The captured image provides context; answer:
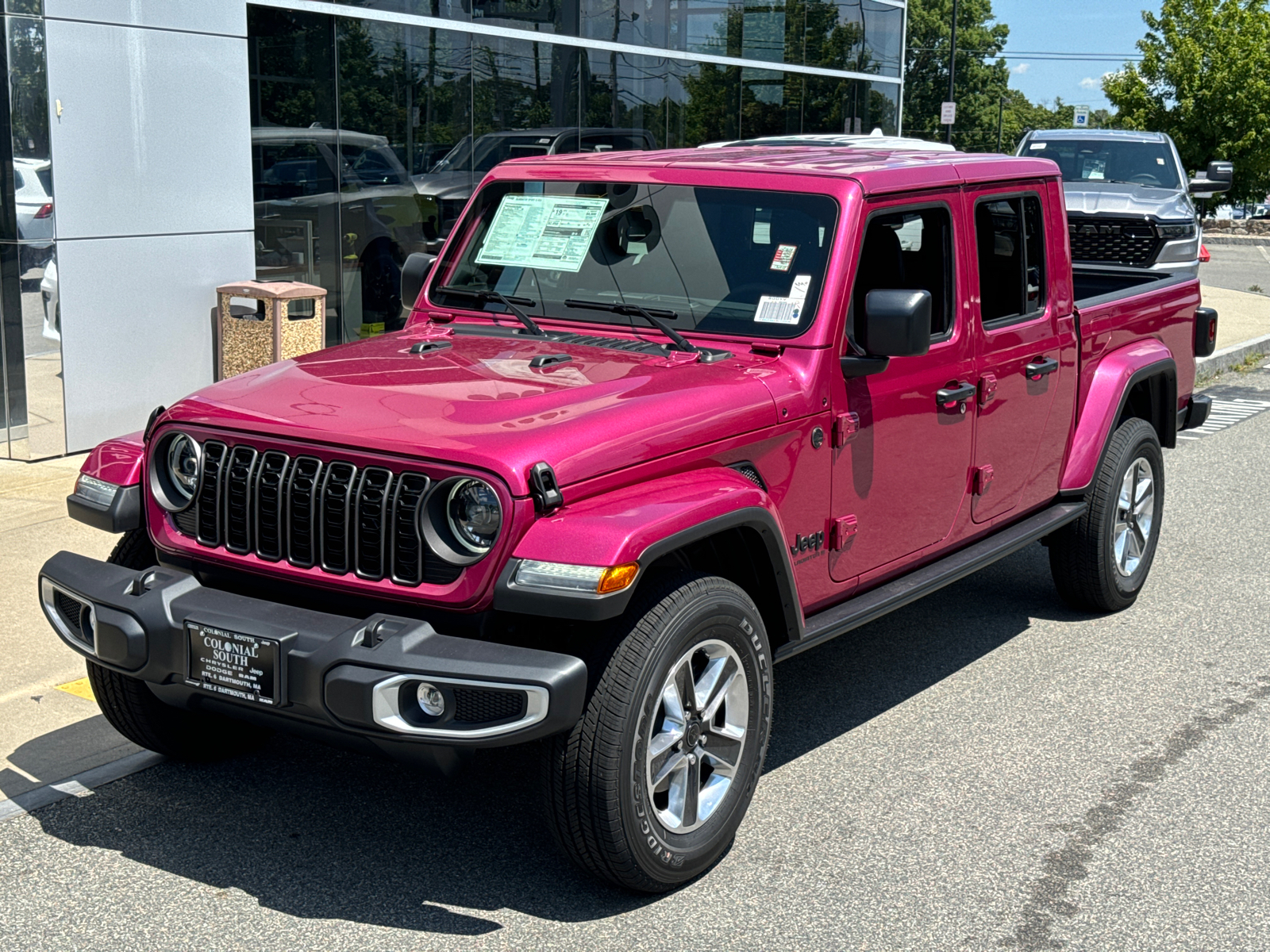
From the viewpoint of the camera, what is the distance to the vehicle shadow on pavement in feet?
12.4

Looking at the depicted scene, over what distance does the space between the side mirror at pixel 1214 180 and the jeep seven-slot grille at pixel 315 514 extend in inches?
557

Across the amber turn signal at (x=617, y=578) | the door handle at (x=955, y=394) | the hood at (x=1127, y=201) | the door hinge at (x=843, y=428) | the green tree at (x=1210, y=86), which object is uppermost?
the green tree at (x=1210, y=86)

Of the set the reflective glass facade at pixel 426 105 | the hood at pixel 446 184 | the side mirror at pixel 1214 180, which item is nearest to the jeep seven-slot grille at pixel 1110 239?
the side mirror at pixel 1214 180

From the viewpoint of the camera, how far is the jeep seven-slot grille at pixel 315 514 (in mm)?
3564

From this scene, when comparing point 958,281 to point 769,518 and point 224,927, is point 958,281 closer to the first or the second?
point 769,518

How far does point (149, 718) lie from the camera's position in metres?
4.36

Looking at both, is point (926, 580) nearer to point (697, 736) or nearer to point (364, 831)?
point (697, 736)

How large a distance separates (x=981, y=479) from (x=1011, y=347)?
1.76 ft

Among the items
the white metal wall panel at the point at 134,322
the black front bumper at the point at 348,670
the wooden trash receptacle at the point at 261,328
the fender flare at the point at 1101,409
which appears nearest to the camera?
the black front bumper at the point at 348,670

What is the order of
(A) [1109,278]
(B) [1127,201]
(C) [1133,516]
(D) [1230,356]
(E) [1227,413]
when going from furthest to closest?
(D) [1230,356] < (B) [1127,201] < (E) [1227,413] < (A) [1109,278] < (C) [1133,516]

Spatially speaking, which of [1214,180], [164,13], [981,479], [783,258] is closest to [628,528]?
[783,258]

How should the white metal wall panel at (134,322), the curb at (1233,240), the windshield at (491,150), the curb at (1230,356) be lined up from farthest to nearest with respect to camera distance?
the curb at (1233,240), the curb at (1230,356), the windshield at (491,150), the white metal wall panel at (134,322)

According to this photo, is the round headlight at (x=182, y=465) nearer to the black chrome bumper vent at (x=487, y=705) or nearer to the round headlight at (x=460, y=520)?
the round headlight at (x=460, y=520)

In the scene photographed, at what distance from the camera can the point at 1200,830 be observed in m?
4.27
